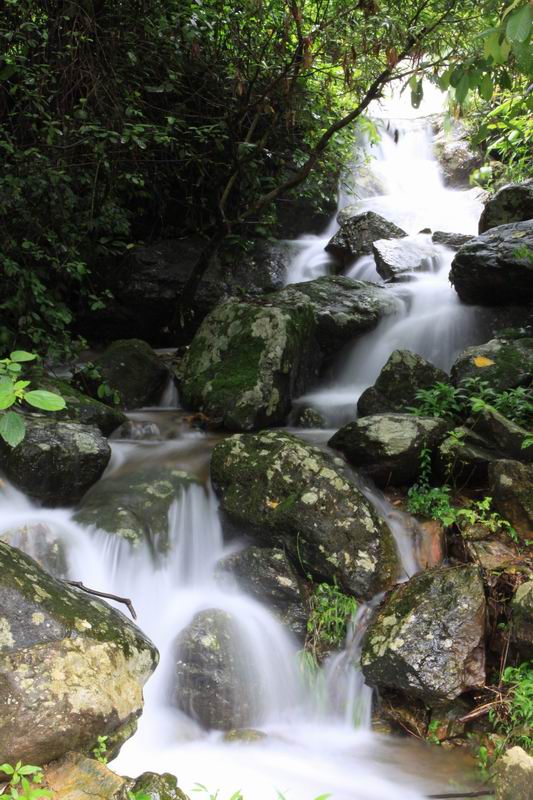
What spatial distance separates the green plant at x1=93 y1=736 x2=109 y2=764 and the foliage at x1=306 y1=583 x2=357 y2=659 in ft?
5.48

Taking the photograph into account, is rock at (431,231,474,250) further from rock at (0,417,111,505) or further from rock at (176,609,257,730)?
rock at (176,609,257,730)

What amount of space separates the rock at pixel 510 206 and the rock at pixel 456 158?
5.14m

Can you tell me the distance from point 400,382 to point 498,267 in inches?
85.5

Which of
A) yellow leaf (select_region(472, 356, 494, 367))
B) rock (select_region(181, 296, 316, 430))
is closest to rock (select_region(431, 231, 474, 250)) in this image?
rock (select_region(181, 296, 316, 430))

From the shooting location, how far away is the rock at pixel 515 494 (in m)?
3.97

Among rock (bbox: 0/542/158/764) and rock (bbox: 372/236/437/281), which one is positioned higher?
rock (bbox: 372/236/437/281)

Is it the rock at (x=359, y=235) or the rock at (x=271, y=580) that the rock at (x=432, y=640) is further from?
the rock at (x=359, y=235)

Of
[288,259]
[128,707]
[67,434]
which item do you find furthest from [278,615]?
[288,259]

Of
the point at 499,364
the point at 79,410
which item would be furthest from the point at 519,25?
the point at 79,410

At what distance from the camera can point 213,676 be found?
3387 millimetres

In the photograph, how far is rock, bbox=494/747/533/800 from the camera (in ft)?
8.14

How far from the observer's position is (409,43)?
579cm

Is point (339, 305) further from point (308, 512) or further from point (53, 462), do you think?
point (53, 462)

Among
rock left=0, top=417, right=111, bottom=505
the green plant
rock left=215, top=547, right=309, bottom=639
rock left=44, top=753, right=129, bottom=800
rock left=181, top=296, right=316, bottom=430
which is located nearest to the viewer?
rock left=44, top=753, right=129, bottom=800
